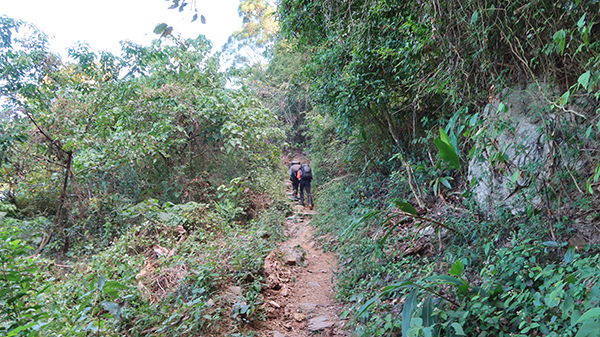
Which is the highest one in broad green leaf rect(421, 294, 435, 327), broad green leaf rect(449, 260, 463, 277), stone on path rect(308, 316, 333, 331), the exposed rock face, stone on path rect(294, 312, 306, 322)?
the exposed rock face

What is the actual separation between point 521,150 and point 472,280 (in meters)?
1.36

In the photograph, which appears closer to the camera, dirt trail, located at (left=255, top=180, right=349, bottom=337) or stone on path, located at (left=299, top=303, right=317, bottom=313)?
dirt trail, located at (left=255, top=180, right=349, bottom=337)

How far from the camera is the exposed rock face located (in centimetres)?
271

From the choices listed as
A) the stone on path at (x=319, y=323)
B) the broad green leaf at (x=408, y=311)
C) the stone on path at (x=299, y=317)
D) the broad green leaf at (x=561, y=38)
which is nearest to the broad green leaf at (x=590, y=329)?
the broad green leaf at (x=408, y=311)

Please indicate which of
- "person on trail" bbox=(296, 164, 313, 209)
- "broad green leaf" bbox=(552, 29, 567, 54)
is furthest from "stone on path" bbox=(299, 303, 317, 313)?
"person on trail" bbox=(296, 164, 313, 209)

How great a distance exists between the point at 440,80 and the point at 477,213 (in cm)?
170

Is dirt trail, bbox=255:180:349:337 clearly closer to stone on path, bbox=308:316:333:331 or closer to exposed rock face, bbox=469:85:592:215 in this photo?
stone on path, bbox=308:316:333:331

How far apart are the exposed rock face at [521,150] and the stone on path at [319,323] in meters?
2.15

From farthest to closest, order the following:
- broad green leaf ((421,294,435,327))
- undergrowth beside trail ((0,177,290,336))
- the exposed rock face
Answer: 1. the exposed rock face
2. undergrowth beside trail ((0,177,290,336))
3. broad green leaf ((421,294,435,327))

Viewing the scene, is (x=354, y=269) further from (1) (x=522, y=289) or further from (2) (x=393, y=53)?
(2) (x=393, y=53)

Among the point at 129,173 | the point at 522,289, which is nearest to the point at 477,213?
the point at 522,289

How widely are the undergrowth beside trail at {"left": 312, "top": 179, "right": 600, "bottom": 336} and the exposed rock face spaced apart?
9.4 inches

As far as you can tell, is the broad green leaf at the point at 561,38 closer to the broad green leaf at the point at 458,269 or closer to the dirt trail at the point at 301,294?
the broad green leaf at the point at 458,269

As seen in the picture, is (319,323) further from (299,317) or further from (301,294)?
(301,294)
